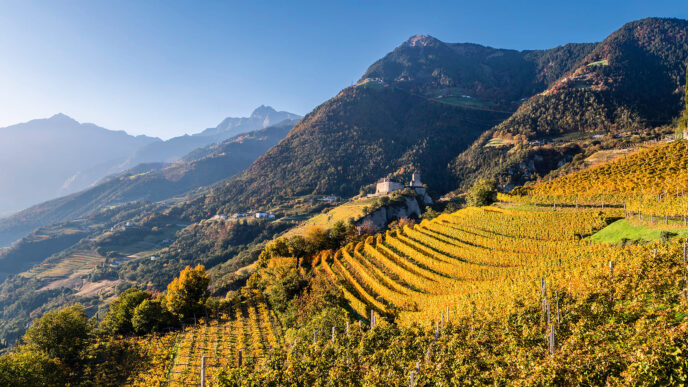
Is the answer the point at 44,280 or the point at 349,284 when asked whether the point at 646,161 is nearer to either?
the point at 349,284

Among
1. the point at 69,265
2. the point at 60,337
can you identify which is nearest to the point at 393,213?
the point at 60,337

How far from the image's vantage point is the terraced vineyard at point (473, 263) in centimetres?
1830

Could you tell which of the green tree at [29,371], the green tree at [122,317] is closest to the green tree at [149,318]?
the green tree at [122,317]

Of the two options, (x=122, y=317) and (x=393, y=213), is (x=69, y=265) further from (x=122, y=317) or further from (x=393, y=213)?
(x=122, y=317)

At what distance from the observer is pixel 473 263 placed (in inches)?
1039

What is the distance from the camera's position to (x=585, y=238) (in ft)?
79.6

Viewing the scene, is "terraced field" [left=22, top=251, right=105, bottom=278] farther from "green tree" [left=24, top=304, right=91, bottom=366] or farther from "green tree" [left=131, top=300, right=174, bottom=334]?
"green tree" [left=24, top=304, right=91, bottom=366]

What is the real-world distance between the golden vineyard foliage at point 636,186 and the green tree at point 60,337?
50203mm

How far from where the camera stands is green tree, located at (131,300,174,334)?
32.1 m

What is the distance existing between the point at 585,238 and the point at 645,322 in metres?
19.3

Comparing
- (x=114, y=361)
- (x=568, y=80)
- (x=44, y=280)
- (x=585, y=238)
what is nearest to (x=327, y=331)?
(x=114, y=361)

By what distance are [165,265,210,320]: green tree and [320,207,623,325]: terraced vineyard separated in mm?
15038

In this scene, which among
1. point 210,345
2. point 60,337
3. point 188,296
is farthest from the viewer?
point 188,296

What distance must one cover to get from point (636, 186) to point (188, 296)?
50.8m
